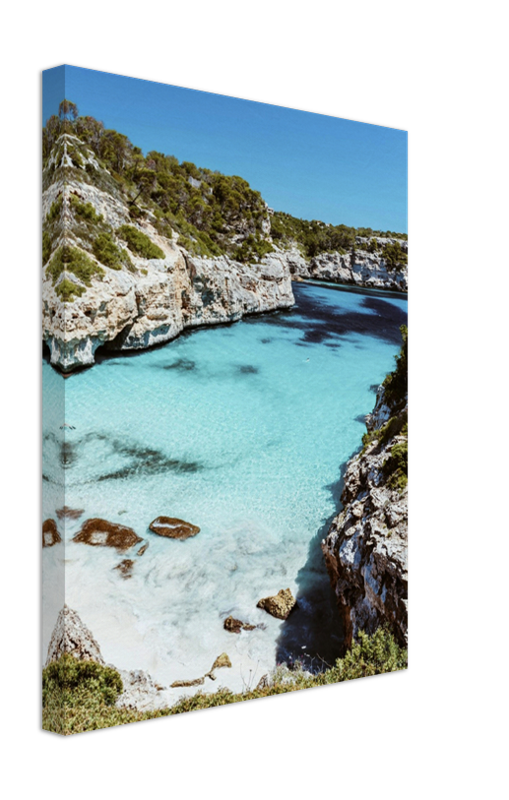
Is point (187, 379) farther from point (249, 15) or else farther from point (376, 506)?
point (249, 15)

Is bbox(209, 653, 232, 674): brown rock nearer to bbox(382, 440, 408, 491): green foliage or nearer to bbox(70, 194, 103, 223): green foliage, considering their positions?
bbox(382, 440, 408, 491): green foliage

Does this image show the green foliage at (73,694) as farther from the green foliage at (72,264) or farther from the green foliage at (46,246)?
the green foliage at (46,246)

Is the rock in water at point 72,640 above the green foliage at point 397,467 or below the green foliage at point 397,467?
below

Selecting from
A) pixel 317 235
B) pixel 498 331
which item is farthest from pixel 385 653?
pixel 317 235

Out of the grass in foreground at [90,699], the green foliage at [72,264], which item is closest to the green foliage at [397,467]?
the grass in foreground at [90,699]

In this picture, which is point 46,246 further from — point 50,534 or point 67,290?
point 50,534

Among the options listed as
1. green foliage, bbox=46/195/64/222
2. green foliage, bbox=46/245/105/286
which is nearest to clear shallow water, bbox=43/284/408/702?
green foliage, bbox=46/245/105/286

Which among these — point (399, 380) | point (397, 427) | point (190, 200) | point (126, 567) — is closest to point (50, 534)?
point (126, 567)
